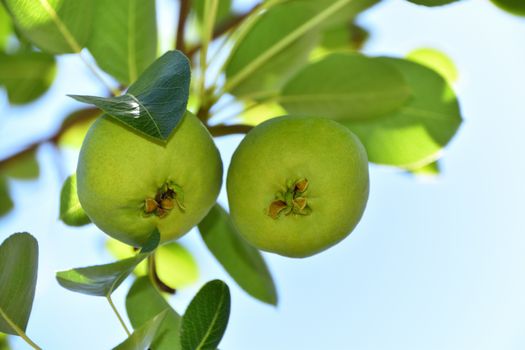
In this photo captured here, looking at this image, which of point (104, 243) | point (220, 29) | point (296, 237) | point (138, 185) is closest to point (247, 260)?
point (296, 237)

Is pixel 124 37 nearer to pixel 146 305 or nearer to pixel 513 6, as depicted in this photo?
pixel 146 305

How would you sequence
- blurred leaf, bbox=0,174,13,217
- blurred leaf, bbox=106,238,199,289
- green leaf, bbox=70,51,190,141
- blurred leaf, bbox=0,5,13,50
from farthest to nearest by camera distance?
blurred leaf, bbox=0,174,13,217
blurred leaf, bbox=106,238,199,289
blurred leaf, bbox=0,5,13,50
green leaf, bbox=70,51,190,141

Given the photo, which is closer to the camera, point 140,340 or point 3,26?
point 140,340

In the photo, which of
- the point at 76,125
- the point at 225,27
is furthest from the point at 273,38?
the point at 76,125

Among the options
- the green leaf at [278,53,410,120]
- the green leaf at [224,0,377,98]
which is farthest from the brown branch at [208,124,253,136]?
the green leaf at [278,53,410,120]

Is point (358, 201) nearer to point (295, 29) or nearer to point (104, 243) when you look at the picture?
point (295, 29)

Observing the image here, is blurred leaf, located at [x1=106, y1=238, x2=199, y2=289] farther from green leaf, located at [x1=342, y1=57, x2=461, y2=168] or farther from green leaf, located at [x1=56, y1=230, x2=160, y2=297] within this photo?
green leaf, located at [x1=56, y1=230, x2=160, y2=297]
